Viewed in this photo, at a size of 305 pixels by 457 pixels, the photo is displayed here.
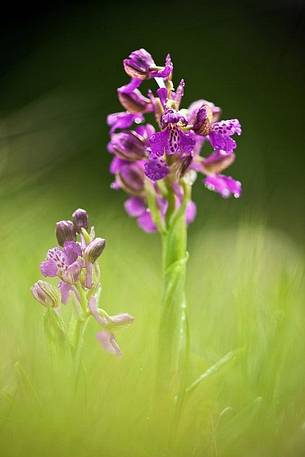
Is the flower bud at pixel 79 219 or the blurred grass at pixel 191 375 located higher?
the flower bud at pixel 79 219

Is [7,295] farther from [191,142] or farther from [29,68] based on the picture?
[29,68]

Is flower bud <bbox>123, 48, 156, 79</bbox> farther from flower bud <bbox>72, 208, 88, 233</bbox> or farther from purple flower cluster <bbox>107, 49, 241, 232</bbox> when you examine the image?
flower bud <bbox>72, 208, 88, 233</bbox>

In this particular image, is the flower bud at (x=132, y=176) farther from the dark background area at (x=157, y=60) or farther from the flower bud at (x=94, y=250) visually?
the dark background area at (x=157, y=60)

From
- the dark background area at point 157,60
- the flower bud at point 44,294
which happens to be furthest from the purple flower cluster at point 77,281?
the dark background area at point 157,60

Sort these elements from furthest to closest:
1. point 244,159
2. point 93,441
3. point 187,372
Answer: point 244,159 < point 187,372 < point 93,441

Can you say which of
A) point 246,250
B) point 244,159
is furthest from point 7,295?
point 244,159

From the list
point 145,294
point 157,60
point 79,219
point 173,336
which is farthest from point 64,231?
point 157,60

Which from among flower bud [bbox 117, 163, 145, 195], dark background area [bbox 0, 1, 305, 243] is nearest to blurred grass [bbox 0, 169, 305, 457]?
flower bud [bbox 117, 163, 145, 195]
